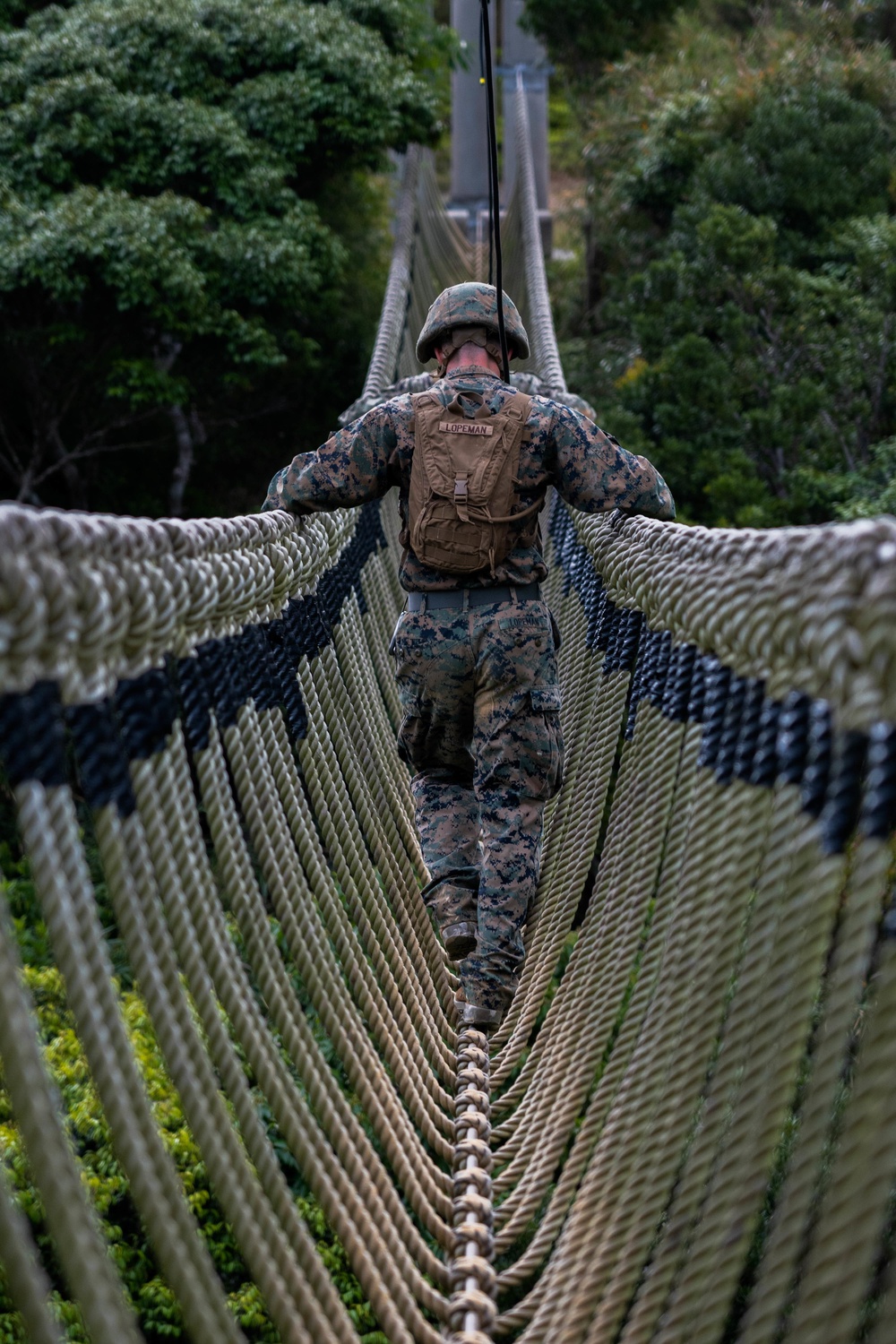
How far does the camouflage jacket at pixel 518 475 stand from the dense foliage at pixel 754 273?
4270 millimetres

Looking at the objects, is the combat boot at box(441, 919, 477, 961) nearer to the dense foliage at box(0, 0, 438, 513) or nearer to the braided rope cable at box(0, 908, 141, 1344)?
the braided rope cable at box(0, 908, 141, 1344)

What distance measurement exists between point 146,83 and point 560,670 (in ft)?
15.3

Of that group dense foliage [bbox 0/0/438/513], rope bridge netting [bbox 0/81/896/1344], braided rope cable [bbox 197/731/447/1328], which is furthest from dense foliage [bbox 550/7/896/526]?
braided rope cable [bbox 197/731/447/1328]

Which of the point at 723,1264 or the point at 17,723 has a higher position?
the point at 17,723

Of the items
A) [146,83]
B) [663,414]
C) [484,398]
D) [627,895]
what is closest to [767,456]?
[663,414]

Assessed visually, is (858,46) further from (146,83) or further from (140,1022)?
(140,1022)

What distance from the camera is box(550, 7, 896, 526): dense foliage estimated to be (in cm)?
696

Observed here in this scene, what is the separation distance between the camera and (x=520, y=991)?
2002 mm

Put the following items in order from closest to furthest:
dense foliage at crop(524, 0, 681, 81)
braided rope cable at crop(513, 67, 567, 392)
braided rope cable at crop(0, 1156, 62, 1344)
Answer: braided rope cable at crop(0, 1156, 62, 1344) → braided rope cable at crop(513, 67, 567, 392) → dense foliage at crop(524, 0, 681, 81)

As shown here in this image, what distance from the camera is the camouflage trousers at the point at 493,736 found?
6.46 ft

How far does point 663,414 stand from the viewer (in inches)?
280

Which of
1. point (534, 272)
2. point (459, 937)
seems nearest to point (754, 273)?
point (534, 272)

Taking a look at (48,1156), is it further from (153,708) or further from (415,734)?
(415,734)

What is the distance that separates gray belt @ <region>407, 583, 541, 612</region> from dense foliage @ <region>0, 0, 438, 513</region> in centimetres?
403
